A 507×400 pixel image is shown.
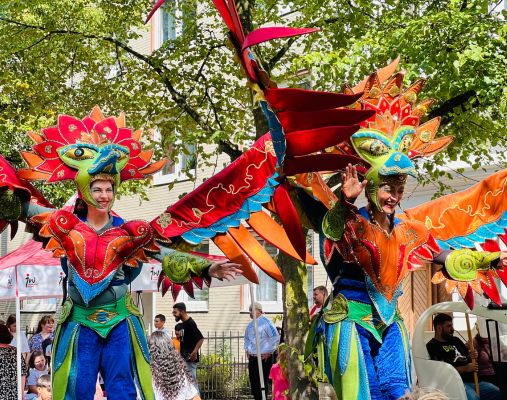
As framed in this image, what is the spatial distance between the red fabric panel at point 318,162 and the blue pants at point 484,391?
117 inches

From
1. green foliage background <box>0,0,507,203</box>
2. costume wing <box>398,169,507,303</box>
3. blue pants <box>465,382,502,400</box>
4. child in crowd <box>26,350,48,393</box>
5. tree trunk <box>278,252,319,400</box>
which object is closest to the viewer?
costume wing <box>398,169,507,303</box>

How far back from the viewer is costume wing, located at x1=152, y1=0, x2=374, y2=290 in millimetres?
3391

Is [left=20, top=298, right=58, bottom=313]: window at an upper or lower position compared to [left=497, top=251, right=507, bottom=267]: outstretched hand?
upper

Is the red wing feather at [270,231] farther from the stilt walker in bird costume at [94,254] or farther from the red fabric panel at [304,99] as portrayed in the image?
the red fabric panel at [304,99]

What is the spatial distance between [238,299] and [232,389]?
2.28 meters

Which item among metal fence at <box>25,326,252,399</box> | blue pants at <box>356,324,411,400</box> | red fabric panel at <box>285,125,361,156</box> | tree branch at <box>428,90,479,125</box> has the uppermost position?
tree branch at <box>428,90,479,125</box>

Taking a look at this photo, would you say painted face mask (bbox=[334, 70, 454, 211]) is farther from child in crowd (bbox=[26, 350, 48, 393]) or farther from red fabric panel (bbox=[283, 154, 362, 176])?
child in crowd (bbox=[26, 350, 48, 393])

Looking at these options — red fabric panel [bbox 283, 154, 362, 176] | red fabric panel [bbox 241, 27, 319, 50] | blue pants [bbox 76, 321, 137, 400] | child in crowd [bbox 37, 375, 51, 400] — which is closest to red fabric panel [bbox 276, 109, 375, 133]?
red fabric panel [bbox 283, 154, 362, 176]

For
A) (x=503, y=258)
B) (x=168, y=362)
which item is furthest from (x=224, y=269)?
(x=168, y=362)

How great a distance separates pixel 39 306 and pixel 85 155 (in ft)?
56.0

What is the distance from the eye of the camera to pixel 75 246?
A: 398cm

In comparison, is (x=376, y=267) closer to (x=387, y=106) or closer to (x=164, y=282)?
(x=387, y=106)

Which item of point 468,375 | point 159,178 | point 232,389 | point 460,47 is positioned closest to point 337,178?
point 460,47

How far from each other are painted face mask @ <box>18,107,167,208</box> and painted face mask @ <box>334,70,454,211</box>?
4.41 ft
